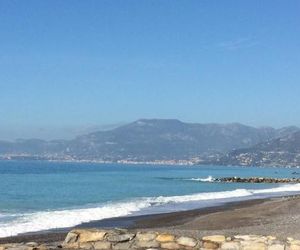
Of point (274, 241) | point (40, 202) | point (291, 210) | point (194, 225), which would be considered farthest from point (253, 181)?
point (274, 241)

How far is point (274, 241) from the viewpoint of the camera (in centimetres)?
1414

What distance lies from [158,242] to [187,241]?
706mm

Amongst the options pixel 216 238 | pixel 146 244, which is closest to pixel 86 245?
pixel 146 244

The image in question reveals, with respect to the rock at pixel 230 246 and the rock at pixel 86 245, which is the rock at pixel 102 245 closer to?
the rock at pixel 86 245

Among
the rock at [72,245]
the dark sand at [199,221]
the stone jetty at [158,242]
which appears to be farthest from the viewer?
the dark sand at [199,221]

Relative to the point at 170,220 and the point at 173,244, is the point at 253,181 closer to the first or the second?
the point at 170,220

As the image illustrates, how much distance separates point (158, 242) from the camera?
47.9 ft

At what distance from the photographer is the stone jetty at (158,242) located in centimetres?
1414

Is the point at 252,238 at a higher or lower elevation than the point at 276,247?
higher

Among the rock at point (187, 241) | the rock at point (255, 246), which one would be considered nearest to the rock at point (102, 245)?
the rock at point (187, 241)

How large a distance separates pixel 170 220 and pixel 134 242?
50.2ft

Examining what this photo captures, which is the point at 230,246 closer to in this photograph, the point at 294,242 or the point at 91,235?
the point at 294,242

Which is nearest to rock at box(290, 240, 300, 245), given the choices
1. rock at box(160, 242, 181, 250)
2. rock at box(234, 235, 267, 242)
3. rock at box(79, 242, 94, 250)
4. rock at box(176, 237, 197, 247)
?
rock at box(234, 235, 267, 242)

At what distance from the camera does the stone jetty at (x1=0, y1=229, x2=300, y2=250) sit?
14.1m
